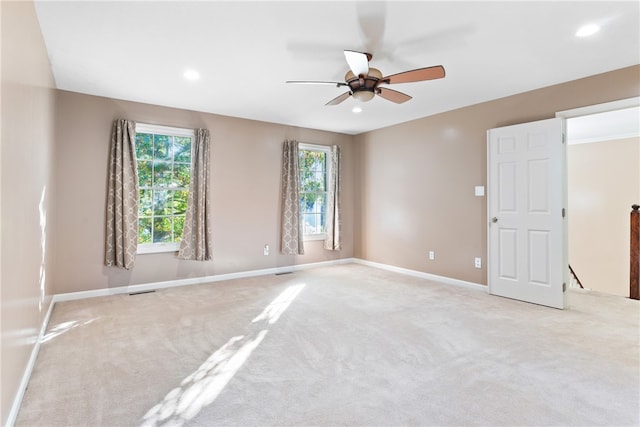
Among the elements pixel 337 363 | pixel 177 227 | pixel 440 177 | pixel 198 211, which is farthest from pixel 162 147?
pixel 440 177

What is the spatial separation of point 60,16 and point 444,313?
4138 millimetres

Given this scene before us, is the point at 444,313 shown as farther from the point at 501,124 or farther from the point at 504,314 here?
the point at 501,124

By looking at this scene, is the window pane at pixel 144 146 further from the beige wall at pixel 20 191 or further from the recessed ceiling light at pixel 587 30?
the recessed ceiling light at pixel 587 30

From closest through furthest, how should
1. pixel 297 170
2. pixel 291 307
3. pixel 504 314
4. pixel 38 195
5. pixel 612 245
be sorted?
pixel 38 195, pixel 504 314, pixel 291 307, pixel 297 170, pixel 612 245

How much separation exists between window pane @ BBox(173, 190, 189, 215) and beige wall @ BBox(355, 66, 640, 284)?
315cm

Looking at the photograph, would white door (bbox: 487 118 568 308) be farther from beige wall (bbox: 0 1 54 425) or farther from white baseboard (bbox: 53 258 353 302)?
beige wall (bbox: 0 1 54 425)

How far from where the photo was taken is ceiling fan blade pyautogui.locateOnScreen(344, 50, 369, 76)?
8.32ft

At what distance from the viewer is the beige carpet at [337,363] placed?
189 centimetres

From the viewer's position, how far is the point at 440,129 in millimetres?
5094

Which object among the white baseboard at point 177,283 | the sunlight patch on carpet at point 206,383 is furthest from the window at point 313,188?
the sunlight patch on carpet at point 206,383

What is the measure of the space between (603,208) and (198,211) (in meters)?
7.11

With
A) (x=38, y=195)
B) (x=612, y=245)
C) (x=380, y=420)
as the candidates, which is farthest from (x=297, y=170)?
(x=612, y=245)

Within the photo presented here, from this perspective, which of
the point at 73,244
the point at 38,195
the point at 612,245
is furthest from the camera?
the point at 612,245

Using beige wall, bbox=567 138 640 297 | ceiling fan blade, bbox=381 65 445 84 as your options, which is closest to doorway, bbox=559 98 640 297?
beige wall, bbox=567 138 640 297
